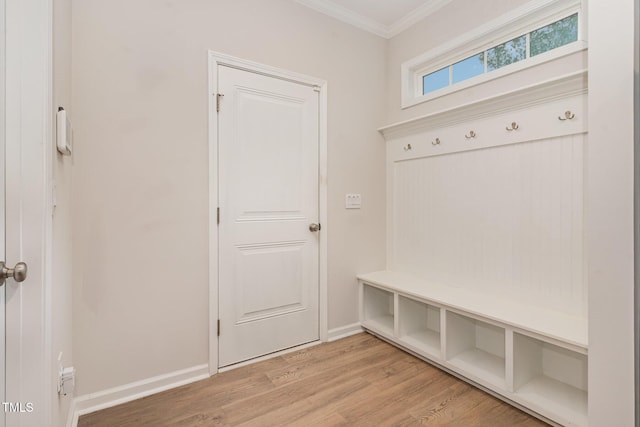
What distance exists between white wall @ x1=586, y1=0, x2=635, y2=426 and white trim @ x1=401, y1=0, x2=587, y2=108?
21.0 inches

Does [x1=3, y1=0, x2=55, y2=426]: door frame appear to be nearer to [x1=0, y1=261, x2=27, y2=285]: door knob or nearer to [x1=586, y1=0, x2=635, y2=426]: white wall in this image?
[x1=0, y1=261, x2=27, y2=285]: door knob

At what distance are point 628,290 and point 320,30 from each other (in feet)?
8.39

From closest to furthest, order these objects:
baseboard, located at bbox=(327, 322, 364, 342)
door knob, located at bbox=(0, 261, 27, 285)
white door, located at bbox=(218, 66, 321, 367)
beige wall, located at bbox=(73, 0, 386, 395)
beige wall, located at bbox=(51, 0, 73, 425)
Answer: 1. door knob, located at bbox=(0, 261, 27, 285)
2. beige wall, located at bbox=(51, 0, 73, 425)
3. beige wall, located at bbox=(73, 0, 386, 395)
4. white door, located at bbox=(218, 66, 321, 367)
5. baseboard, located at bbox=(327, 322, 364, 342)

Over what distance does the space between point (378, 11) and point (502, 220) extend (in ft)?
6.55

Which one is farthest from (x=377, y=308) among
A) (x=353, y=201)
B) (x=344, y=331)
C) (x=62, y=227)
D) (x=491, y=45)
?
(x=62, y=227)

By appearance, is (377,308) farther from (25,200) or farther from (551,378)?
(25,200)

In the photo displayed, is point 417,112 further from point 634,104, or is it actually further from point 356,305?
point 356,305

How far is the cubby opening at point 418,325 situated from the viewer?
2379mm

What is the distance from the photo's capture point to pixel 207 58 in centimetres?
209

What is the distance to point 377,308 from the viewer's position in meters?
2.95

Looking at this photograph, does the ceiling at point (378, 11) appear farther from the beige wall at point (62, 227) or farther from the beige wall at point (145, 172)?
the beige wall at point (62, 227)

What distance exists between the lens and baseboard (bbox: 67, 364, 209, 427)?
173 cm

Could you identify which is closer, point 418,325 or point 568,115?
point 568,115

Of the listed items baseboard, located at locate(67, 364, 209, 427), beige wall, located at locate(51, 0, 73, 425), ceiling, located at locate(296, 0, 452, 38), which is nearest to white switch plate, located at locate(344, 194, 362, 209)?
ceiling, located at locate(296, 0, 452, 38)
